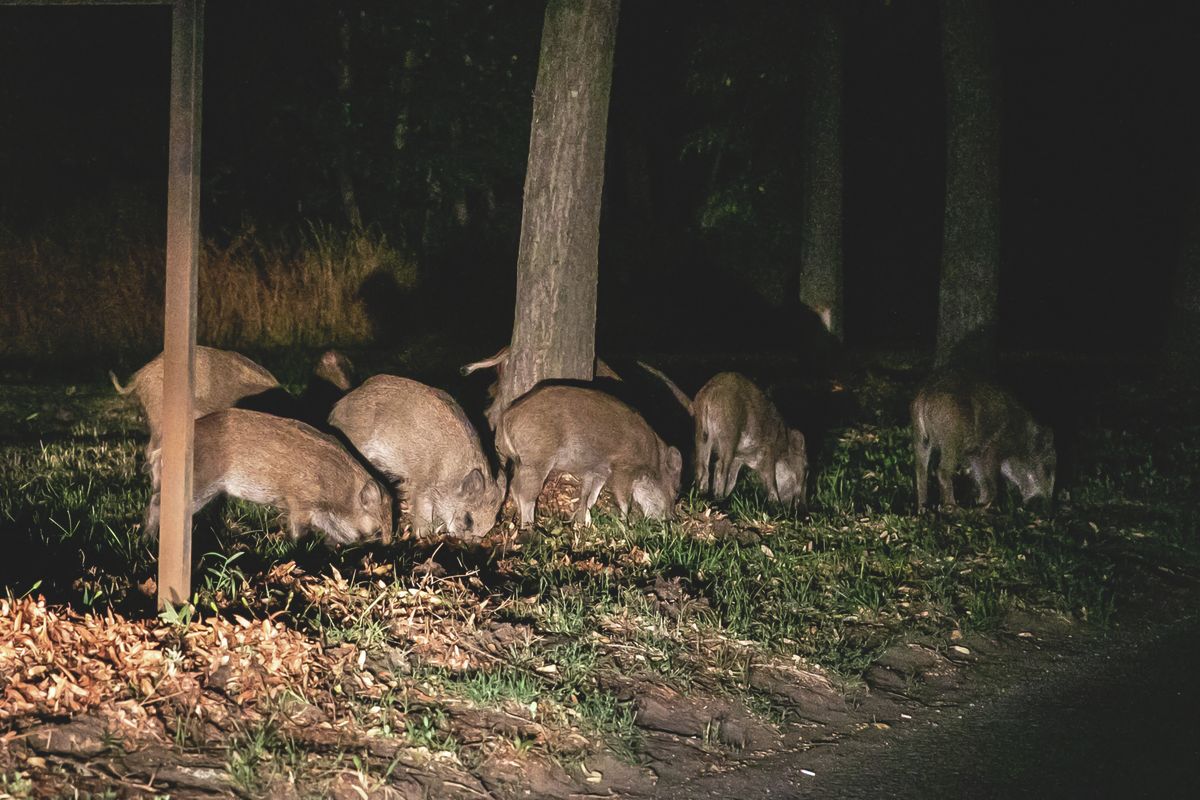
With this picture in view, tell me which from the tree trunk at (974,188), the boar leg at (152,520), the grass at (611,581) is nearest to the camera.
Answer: the grass at (611,581)

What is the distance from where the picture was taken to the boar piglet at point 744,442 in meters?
9.03

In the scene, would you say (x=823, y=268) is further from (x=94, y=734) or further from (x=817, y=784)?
(x=94, y=734)

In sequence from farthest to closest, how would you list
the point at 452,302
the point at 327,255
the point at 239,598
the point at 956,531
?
the point at 452,302, the point at 327,255, the point at 956,531, the point at 239,598

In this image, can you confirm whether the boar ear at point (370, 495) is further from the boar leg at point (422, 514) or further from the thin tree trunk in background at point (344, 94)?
the thin tree trunk in background at point (344, 94)

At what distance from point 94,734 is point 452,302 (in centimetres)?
1528

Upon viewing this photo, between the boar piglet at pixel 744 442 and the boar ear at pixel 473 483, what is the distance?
2.08 meters

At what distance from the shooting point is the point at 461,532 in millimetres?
7469

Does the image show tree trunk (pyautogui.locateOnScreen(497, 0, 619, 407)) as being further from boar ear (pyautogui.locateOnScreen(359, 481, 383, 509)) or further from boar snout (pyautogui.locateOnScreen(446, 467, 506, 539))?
boar ear (pyautogui.locateOnScreen(359, 481, 383, 509))

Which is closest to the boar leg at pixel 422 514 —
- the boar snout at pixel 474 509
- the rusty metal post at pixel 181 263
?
the boar snout at pixel 474 509

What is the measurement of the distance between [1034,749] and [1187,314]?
11.4m

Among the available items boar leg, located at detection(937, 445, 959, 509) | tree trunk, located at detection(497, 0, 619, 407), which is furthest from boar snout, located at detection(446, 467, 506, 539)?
boar leg, located at detection(937, 445, 959, 509)

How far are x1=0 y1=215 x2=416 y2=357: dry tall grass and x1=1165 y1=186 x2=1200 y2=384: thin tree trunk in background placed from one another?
10484 mm

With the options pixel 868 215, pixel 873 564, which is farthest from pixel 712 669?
pixel 868 215

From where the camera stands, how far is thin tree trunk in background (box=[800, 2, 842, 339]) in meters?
15.5
